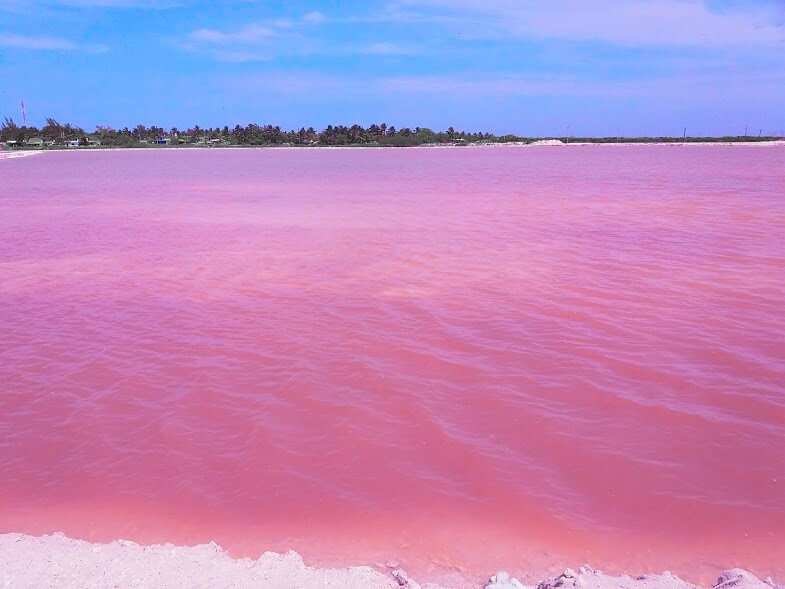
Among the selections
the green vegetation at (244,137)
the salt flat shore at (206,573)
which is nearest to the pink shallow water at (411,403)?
the salt flat shore at (206,573)

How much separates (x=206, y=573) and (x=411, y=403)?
8.84 ft

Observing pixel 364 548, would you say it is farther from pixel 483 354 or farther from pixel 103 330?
pixel 103 330

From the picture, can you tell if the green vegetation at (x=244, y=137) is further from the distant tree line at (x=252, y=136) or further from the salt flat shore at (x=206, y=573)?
the salt flat shore at (x=206, y=573)

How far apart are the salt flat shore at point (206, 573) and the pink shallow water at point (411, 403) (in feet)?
0.86

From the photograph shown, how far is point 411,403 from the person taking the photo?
5.82 metres

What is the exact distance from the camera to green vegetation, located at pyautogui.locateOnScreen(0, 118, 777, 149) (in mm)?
113081

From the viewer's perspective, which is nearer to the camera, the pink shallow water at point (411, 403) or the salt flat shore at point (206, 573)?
the salt flat shore at point (206, 573)

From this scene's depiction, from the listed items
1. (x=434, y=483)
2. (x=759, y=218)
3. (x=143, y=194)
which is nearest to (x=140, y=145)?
(x=143, y=194)

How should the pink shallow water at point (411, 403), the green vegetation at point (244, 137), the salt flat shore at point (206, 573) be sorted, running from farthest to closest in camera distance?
the green vegetation at point (244, 137) → the pink shallow water at point (411, 403) → the salt flat shore at point (206, 573)

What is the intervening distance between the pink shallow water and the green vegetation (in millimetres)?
107780

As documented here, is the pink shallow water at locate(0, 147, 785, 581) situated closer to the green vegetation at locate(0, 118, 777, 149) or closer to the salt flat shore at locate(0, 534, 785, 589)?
the salt flat shore at locate(0, 534, 785, 589)

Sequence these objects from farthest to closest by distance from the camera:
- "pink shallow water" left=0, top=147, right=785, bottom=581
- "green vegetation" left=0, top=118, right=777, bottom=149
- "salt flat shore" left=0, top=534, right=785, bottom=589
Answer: "green vegetation" left=0, top=118, right=777, bottom=149 < "pink shallow water" left=0, top=147, right=785, bottom=581 < "salt flat shore" left=0, top=534, right=785, bottom=589

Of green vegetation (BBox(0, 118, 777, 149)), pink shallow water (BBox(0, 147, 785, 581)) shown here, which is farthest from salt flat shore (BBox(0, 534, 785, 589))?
green vegetation (BBox(0, 118, 777, 149))

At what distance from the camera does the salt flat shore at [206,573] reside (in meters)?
3.37
